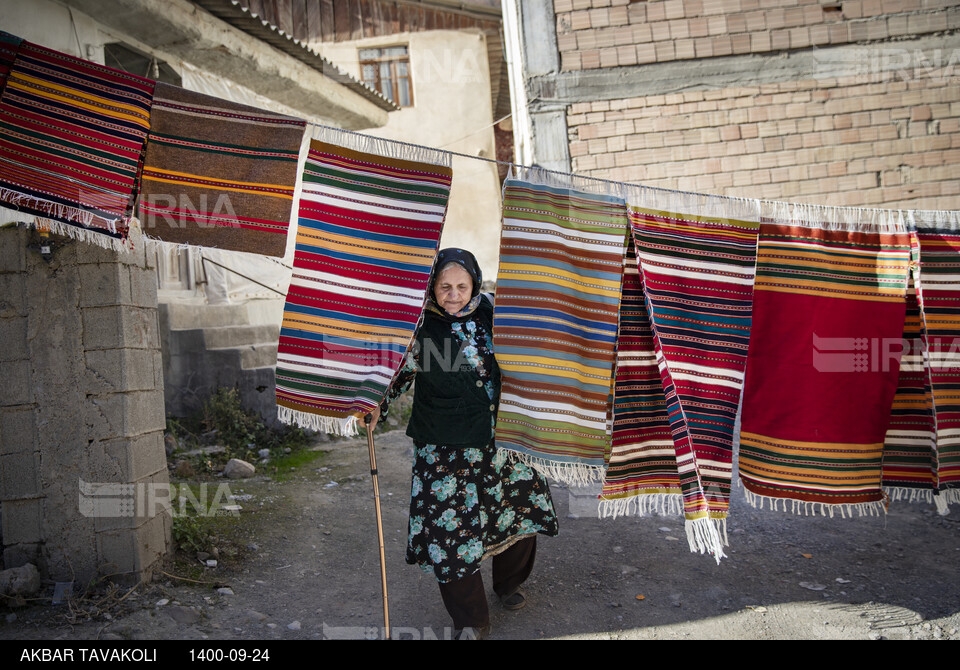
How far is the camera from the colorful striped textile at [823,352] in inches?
113

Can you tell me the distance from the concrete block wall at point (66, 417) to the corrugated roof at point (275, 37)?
3.92m

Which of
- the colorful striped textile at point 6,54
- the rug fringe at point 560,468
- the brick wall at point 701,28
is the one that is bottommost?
the rug fringe at point 560,468

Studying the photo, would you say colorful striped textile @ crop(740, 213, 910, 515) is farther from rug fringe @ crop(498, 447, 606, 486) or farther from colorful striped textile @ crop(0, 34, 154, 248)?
colorful striped textile @ crop(0, 34, 154, 248)

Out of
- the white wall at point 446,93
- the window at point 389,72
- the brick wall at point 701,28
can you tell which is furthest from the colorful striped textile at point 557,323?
the window at point 389,72

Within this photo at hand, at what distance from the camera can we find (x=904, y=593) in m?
3.38

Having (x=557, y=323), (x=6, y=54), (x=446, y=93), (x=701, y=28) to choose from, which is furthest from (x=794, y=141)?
(x=446, y=93)

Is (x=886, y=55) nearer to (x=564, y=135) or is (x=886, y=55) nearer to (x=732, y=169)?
(x=732, y=169)

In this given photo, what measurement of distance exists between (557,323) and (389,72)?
11652 mm

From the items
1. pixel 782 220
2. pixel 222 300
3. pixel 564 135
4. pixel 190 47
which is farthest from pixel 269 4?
pixel 782 220

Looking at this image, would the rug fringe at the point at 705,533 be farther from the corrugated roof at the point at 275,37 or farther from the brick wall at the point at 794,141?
the corrugated roof at the point at 275,37

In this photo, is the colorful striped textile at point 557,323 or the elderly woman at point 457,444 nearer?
the colorful striped textile at point 557,323

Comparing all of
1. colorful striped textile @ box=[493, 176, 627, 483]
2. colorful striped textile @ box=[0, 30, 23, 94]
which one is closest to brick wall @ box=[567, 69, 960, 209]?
colorful striped textile @ box=[493, 176, 627, 483]

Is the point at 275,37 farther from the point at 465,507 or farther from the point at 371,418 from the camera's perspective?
the point at 465,507

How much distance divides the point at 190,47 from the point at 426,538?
Answer: 577 cm
